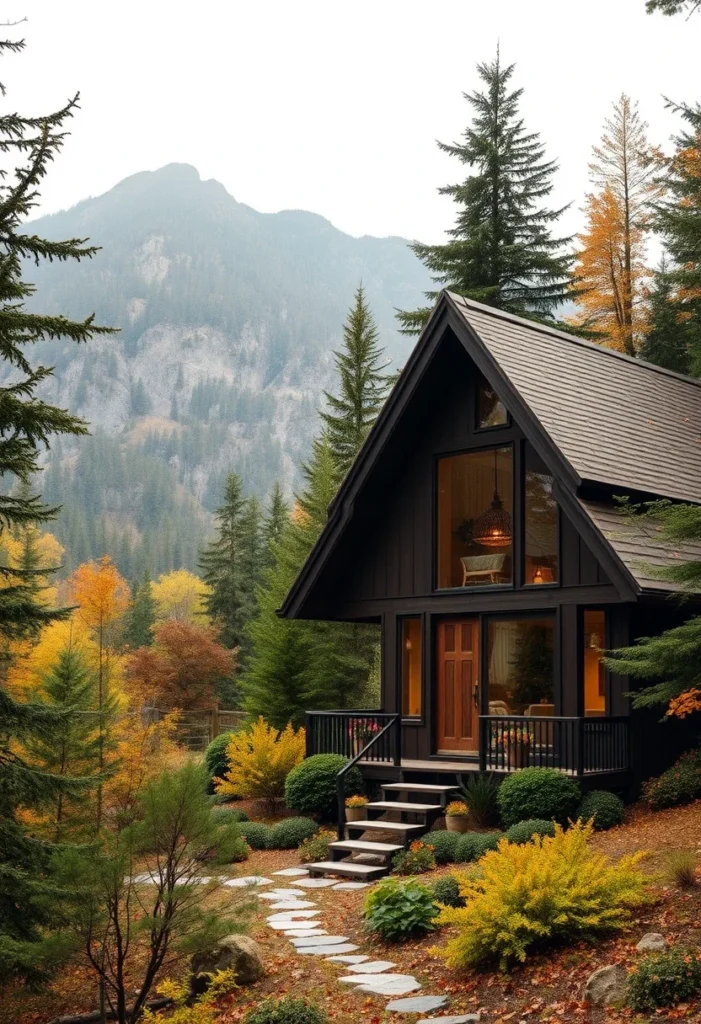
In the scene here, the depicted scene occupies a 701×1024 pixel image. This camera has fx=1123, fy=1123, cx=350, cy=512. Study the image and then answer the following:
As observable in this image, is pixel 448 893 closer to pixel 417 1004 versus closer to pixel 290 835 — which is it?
pixel 417 1004

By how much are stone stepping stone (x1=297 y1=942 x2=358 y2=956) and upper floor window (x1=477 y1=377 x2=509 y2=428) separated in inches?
372

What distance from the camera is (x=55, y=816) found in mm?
15109

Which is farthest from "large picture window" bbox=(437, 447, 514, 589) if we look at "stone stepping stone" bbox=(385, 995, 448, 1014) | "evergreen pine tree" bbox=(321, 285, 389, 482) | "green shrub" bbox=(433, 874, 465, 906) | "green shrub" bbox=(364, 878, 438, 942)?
"evergreen pine tree" bbox=(321, 285, 389, 482)

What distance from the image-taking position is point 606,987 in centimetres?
852

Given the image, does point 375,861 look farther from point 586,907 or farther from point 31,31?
point 31,31

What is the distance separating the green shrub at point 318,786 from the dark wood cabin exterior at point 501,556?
48 centimetres

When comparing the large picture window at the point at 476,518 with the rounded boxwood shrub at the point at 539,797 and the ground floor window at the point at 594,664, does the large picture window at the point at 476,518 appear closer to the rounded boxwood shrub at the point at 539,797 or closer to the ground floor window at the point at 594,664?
the ground floor window at the point at 594,664

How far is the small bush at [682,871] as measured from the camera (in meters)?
10.4

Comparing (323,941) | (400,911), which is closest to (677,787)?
(400,911)

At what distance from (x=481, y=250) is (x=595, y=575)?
17435 millimetres

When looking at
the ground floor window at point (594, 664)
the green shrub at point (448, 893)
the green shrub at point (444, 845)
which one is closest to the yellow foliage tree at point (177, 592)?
the ground floor window at point (594, 664)

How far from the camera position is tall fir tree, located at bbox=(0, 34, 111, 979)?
988 centimetres

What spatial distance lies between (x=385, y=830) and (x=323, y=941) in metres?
4.64

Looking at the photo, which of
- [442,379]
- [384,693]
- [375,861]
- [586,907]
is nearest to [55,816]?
[375,861]
